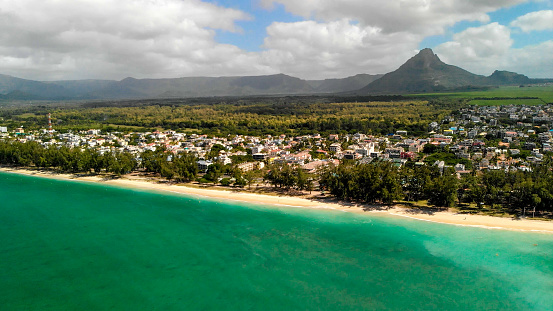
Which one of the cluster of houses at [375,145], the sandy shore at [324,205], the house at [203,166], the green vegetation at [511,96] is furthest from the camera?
the green vegetation at [511,96]

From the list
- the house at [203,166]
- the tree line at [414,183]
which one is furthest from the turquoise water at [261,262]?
the house at [203,166]

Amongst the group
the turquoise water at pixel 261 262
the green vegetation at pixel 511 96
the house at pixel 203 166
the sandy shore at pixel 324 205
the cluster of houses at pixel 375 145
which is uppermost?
the green vegetation at pixel 511 96

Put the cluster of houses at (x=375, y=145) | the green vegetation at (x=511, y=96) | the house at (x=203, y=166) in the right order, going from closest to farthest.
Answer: the house at (x=203, y=166), the cluster of houses at (x=375, y=145), the green vegetation at (x=511, y=96)

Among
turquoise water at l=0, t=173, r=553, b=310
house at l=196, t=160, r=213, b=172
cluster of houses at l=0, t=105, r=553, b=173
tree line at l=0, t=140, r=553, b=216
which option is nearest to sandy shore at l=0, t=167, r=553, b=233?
turquoise water at l=0, t=173, r=553, b=310

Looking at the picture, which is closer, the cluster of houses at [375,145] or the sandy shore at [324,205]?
the sandy shore at [324,205]

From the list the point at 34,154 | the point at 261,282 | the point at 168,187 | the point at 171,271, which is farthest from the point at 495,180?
the point at 34,154

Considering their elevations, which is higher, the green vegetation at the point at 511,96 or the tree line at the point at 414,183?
the green vegetation at the point at 511,96

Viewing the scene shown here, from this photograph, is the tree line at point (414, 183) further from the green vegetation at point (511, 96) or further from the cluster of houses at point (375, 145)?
the green vegetation at point (511, 96)
